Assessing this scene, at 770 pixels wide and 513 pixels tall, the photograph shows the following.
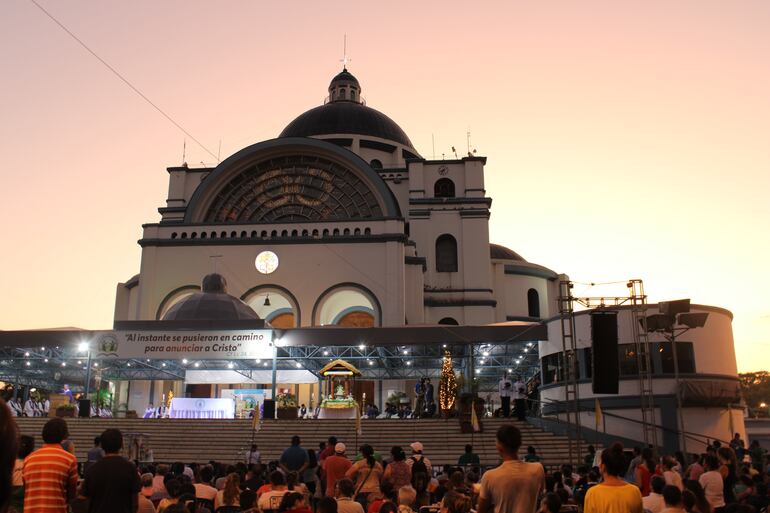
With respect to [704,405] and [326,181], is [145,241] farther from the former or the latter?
[704,405]

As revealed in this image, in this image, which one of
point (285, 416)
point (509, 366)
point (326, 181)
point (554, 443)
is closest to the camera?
point (554, 443)

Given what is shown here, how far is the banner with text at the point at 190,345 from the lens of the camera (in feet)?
98.0

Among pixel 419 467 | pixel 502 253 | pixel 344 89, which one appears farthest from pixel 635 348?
pixel 344 89

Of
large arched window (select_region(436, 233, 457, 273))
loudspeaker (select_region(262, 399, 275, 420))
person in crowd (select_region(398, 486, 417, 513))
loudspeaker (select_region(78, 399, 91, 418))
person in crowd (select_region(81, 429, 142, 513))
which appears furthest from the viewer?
large arched window (select_region(436, 233, 457, 273))

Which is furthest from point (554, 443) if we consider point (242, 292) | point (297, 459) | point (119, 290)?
point (119, 290)

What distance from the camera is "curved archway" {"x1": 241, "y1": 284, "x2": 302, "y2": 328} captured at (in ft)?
133

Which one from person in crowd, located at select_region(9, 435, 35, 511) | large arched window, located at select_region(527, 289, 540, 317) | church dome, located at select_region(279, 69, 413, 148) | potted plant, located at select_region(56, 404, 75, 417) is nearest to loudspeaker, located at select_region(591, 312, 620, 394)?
person in crowd, located at select_region(9, 435, 35, 511)

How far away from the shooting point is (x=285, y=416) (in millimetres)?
28578

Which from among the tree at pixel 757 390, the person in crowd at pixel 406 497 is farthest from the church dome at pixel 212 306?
the tree at pixel 757 390

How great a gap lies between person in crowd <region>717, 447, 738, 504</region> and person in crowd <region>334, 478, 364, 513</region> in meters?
6.29

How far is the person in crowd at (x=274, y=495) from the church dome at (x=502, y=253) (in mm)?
44448

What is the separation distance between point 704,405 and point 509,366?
10.5 meters

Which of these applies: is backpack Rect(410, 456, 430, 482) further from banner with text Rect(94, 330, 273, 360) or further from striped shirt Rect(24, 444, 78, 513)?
banner with text Rect(94, 330, 273, 360)

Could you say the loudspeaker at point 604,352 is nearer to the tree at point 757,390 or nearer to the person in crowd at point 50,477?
the person in crowd at point 50,477
